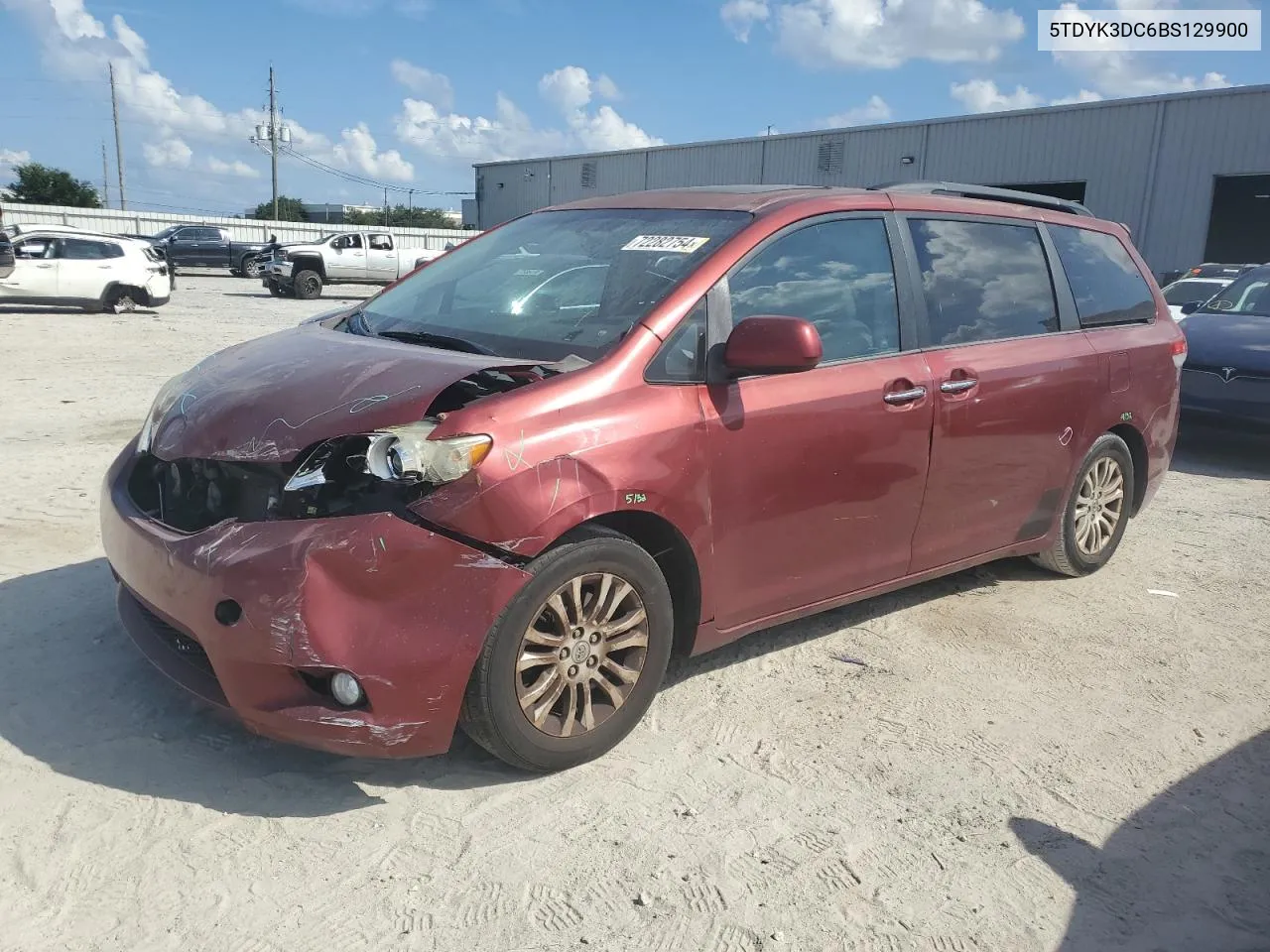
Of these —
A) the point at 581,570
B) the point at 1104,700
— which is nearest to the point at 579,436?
the point at 581,570

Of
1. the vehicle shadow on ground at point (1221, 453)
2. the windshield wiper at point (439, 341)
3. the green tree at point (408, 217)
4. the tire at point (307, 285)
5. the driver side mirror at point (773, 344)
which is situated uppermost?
the green tree at point (408, 217)

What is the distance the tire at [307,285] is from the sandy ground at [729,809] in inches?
861

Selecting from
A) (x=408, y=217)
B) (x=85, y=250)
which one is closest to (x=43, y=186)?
(x=408, y=217)

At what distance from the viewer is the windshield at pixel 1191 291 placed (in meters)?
14.6

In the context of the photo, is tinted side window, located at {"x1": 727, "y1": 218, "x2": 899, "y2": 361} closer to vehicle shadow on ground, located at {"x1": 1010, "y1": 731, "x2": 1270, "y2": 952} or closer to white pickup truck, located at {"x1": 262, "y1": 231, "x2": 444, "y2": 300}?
vehicle shadow on ground, located at {"x1": 1010, "y1": 731, "x2": 1270, "y2": 952}

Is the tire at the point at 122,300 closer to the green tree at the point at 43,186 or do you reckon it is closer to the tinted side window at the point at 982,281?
the tinted side window at the point at 982,281

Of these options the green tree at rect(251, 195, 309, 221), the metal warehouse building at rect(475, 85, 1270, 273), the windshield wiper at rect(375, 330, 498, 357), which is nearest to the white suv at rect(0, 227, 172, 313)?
the metal warehouse building at rect(475, 85, 1270, 273)

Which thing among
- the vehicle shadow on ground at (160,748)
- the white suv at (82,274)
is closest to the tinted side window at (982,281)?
the vehicle shadow on ground at (160,748)

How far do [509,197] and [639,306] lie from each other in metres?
48.1

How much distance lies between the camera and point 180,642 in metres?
3.08

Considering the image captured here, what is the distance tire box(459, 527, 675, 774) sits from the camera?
9.41ft

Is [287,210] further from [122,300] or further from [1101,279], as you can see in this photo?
[1101,279]

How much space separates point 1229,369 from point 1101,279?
3.82m

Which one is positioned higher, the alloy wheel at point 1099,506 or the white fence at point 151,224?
the white fence at point 151,224
